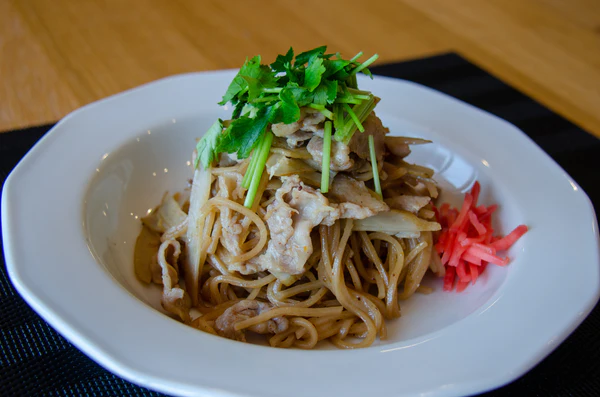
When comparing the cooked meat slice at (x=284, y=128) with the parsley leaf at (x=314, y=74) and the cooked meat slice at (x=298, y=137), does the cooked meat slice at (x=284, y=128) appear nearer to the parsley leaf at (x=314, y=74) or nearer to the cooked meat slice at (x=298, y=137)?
the cooked meat slice at (x=298, y=137)

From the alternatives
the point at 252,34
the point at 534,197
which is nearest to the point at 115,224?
the point at 534,197

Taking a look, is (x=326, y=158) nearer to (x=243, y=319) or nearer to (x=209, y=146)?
(x=209, y=146)

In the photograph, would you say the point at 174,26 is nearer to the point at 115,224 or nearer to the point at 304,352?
the point at 115,224

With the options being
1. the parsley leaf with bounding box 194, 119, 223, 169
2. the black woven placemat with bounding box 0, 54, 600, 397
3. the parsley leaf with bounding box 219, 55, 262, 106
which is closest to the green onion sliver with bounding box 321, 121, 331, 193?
the parsley leaf with bounding box 219, 55, 262, 106

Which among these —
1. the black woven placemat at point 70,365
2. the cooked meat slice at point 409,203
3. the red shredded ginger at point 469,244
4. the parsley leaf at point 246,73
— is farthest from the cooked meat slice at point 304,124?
the black woven placemat at point 70,365

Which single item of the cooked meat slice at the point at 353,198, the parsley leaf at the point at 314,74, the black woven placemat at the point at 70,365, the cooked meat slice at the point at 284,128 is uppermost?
the parsley leaf at the point at 314,74

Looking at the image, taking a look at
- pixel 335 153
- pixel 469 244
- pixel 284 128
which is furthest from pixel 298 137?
pixel 469 244
